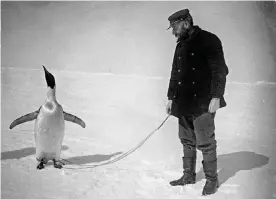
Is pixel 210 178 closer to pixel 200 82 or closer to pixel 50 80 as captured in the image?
pixel 200 82

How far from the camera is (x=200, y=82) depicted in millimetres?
1376

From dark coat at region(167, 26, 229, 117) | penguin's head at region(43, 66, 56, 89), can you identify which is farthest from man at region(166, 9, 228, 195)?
penguin's head at region(43, 66, 56, 89)

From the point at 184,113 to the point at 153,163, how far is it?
0.50 metres

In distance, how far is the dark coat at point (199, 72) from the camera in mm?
1328

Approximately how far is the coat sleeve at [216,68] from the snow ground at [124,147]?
48cm

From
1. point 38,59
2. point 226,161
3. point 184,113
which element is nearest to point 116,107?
point 38,59

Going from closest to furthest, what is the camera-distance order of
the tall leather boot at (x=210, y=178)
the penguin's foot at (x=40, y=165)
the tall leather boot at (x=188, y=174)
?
1. the tall leather boot at (x=210, y=178)
2. the tall leather boot at (x=188, y=174)
3. the penguin's foot at (x=40, y=165)

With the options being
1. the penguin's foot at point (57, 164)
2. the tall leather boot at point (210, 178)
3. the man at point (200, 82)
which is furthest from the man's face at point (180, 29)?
the penguin's foot at point (57, 164)

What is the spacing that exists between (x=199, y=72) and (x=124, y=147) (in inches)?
Result: 34.6

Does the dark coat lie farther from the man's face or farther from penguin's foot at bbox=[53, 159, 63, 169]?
penguin's foot at bbox=[53, 159, 63, 169]

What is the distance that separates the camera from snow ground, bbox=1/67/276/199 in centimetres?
149

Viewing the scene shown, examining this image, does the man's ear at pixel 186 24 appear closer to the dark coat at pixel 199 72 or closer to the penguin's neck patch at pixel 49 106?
the dark coat at pixel 199 72

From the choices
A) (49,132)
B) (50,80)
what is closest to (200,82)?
(50,80)

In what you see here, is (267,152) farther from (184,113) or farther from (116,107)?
(116,107)
